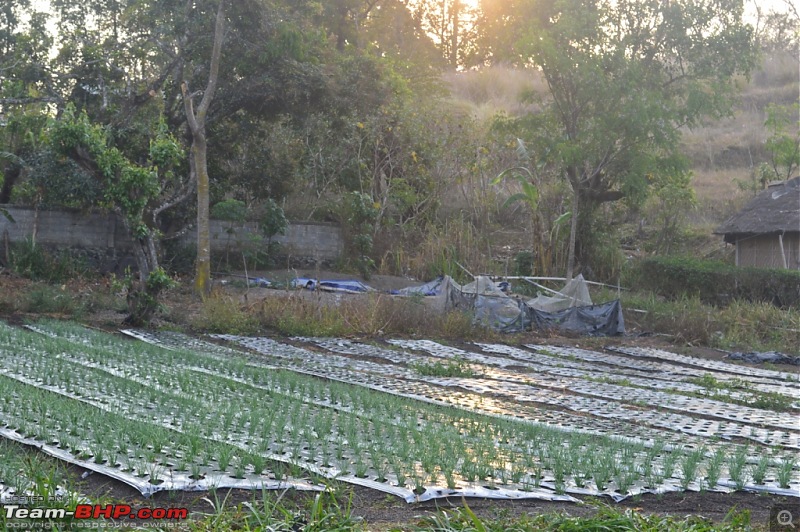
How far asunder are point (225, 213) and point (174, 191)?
118cm

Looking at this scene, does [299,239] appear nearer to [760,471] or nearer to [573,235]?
[573,235]

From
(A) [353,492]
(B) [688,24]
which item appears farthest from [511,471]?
(B) [688,24]

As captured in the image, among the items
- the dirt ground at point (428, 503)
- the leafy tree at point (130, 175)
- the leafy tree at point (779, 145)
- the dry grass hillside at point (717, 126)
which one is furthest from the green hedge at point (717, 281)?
the dirt ground at point (428, 503)

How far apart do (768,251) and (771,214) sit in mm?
930

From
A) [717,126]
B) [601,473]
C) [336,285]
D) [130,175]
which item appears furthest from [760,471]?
[717,126]

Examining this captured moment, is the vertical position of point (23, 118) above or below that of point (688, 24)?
below

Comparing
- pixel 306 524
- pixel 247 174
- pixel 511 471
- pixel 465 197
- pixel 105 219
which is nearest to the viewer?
pixel 306 524

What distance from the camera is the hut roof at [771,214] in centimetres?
2151

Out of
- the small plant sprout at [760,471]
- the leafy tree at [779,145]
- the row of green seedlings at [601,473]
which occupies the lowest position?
the small plant sprout at [760,471]

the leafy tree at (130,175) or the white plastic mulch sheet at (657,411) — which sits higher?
the leafy tree at (130,175)

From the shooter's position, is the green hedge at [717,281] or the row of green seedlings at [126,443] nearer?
the row of green seedlings at [126,443]

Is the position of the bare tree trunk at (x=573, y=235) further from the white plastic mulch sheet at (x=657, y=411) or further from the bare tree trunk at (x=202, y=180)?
the white plastic mulch sheet at (x=657, y=411)

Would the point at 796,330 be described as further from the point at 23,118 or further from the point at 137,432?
the point at 23,118

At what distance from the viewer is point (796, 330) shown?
15234 millimetres
